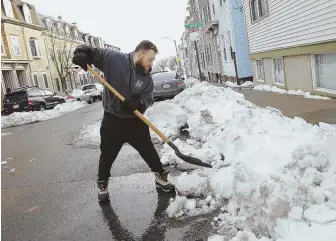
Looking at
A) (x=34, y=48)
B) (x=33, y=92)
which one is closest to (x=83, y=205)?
(x=33, y=92)

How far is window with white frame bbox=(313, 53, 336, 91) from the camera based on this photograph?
26.6 feet

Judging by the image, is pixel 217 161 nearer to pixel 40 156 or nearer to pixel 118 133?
pixel 118 133

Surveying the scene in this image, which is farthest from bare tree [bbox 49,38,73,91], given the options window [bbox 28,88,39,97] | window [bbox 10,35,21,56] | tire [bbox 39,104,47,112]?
tire [bbox 39,104,47,112]

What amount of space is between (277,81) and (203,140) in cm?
692

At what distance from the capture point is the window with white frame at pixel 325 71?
8.11 metres

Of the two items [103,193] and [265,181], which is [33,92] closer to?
→ [103,193]

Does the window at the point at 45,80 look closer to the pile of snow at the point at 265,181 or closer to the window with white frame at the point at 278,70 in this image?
the window with white frame at the point at 278,70

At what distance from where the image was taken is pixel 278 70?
12180 millimetres

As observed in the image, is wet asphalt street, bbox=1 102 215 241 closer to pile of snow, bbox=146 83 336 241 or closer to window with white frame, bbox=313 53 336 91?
pile of snow, bbox=146 83 336 241

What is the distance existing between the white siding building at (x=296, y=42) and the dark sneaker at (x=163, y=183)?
17.6ft

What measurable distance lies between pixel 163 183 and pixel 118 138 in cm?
76

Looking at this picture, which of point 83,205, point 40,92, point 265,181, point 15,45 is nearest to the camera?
point 265,181

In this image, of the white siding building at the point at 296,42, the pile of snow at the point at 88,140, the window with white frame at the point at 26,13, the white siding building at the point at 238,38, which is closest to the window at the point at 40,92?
the white siding building at the point at 238,38

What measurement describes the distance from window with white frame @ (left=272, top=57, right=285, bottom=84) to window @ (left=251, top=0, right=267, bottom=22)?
5.95 ft
